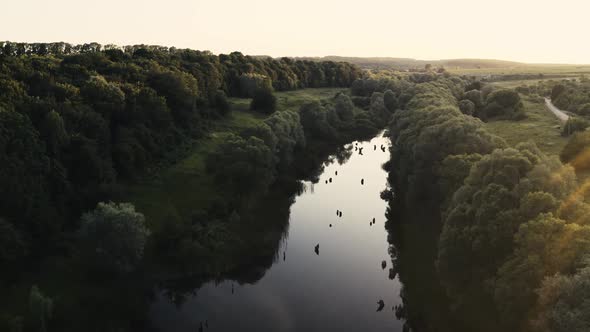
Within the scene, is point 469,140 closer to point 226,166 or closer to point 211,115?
point 226,166

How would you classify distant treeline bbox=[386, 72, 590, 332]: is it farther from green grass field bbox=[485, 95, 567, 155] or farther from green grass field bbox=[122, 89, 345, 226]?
green grass field bbox=[122, 89, 345, 226]

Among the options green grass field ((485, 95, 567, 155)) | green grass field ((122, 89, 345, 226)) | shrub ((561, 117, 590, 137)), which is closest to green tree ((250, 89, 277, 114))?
green grass field ((122, 89, 345, 226))

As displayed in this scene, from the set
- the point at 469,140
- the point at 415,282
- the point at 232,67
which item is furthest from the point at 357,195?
the point at 232,67

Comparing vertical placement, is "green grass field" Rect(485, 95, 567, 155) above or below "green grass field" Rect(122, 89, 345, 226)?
above

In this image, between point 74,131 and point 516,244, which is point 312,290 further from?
point 74,131

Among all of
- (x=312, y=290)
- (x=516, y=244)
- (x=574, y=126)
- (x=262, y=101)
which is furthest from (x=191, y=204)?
(x=574, y=126)
